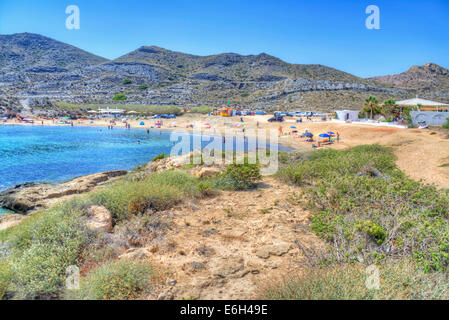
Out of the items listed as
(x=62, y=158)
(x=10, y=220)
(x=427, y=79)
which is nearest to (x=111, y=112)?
(x=62, y=158)

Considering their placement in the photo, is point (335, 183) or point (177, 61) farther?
point (177, 61)

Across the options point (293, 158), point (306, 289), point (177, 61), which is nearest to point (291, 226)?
point (306, 289)

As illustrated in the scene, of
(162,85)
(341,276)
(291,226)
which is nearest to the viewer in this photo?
(341,276)

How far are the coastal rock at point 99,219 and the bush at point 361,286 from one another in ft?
11.8

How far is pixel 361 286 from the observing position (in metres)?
2.93

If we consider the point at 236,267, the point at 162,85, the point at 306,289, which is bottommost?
the point at 236,267

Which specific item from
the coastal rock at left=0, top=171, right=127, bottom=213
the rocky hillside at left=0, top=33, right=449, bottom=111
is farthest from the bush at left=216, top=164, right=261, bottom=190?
the rocky hillside at left=0, top=33, right=449, bottom=111

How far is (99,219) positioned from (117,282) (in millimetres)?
2536

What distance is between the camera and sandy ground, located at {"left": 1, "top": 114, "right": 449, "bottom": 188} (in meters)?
13.3

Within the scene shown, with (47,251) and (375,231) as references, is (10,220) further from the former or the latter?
(375,231)

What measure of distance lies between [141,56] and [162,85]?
49.6 meters

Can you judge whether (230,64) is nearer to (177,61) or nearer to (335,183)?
(177,61)
